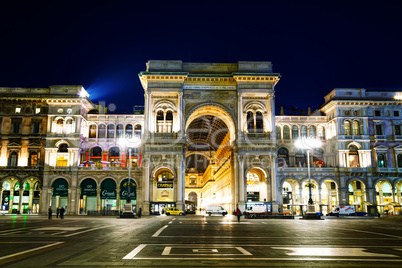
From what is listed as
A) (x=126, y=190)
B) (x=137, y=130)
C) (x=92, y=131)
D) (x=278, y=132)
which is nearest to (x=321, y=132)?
(x=278, y=132)

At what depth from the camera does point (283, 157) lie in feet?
226

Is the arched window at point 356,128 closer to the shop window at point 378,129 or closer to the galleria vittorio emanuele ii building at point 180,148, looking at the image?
the galleria vittorio emanuele ii building at point 180,148

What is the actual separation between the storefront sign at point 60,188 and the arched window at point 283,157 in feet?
125

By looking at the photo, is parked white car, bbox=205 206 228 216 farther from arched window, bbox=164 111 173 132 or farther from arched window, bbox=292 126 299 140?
arched window, bbox=292 126 299 140

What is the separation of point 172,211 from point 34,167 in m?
25.2

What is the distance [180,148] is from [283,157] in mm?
21622

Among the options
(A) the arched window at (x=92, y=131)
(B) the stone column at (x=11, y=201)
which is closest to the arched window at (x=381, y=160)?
(A) the arched window at (x=92, y=131)

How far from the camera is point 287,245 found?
15.4 m

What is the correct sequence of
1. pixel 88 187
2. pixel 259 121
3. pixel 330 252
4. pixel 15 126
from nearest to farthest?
pixel 330 252 → pixel 259 121 → pixel 88 187 → pixel 15 126

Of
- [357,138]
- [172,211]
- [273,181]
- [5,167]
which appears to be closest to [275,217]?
[273,181]

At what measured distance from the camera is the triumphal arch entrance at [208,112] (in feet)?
190

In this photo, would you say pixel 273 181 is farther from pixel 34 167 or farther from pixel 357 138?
pixel 34 167

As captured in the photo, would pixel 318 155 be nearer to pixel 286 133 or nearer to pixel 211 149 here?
pixel 286 133

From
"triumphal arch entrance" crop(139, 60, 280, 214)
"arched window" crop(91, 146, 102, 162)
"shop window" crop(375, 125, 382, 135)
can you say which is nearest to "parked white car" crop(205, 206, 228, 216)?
"triumphal arch entrance" crop(139, 60, 280, 214)
